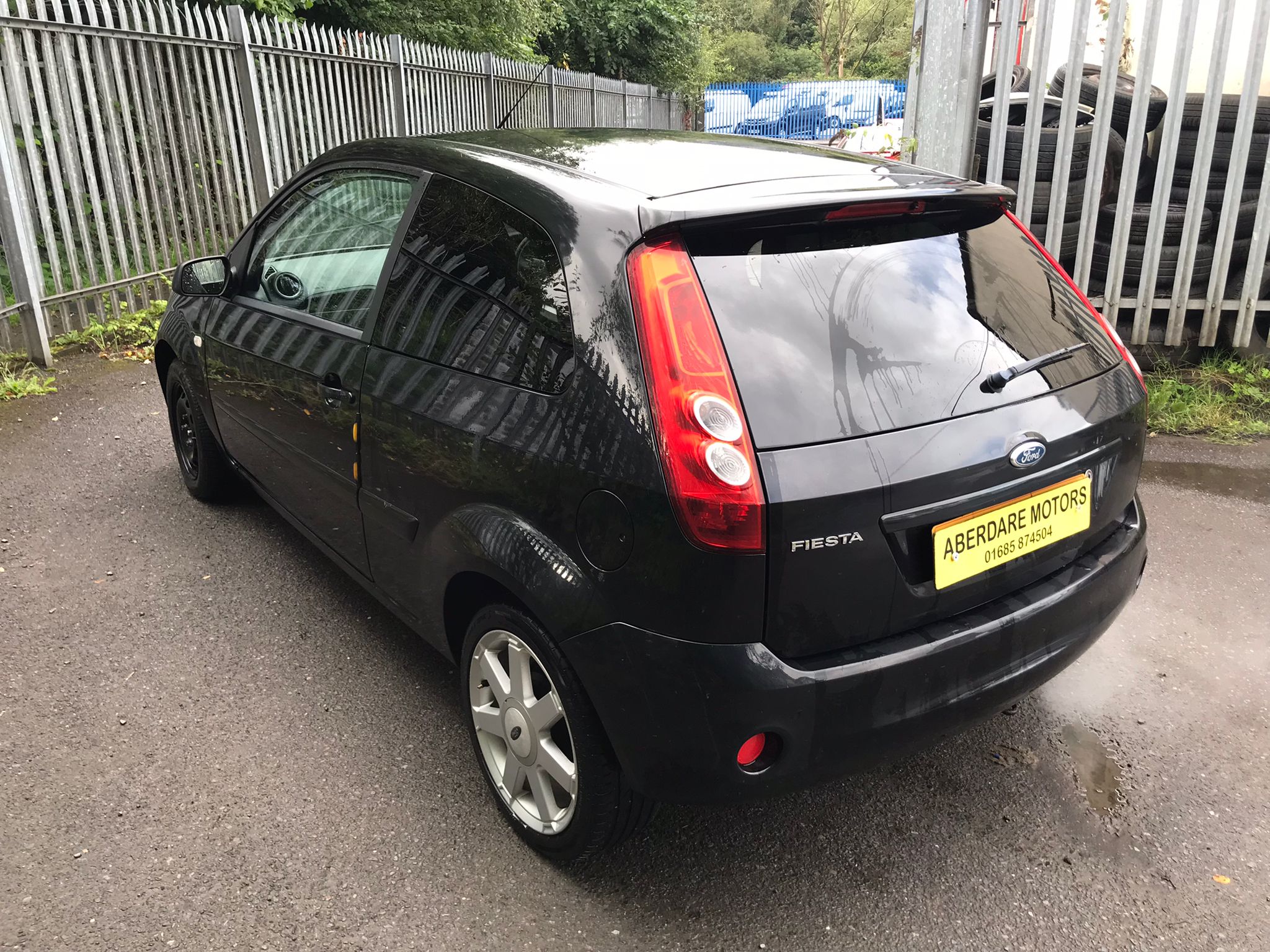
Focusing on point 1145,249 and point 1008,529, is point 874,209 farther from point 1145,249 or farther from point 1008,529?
point 1145,249

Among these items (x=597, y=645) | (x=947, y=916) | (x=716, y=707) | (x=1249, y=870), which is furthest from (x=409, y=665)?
(x=1249, y=870)

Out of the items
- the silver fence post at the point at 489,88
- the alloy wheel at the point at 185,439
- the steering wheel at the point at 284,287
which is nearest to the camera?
the steering wheel at the point at 284,287

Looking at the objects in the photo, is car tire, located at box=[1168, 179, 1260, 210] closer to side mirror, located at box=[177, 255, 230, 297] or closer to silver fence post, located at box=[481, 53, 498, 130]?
side mirror, located at box=[177, 255, 230, 297]

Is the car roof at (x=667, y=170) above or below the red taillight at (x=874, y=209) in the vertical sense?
above

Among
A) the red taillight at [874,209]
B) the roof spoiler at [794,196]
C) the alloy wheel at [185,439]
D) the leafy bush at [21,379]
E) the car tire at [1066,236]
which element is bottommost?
the leafy bush at [21,379]

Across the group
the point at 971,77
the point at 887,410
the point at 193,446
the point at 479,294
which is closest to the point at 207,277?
the point at 193,446

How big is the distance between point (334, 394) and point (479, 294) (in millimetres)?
697

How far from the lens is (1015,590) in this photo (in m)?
2.19

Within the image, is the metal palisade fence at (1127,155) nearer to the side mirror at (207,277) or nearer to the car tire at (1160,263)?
the car tire at (1160,263)

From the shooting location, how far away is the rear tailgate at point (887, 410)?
187cm

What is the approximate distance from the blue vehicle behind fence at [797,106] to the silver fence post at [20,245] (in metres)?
30.1

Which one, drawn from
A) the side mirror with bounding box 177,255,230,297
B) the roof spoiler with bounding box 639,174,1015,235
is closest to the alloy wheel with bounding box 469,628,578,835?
the roof spoiler with bounding box 639,174,1015,235

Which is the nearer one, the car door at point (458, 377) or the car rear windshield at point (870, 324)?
the car rear windshield at point (870, 324)

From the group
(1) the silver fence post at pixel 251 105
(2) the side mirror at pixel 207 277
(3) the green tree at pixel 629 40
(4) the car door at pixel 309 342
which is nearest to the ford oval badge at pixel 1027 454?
(4) the car door at pixel 309 342
